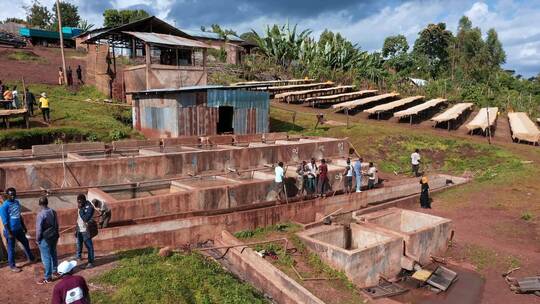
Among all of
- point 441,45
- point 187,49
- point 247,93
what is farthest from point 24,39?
point 441,45

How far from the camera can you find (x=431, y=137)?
26.8 metres

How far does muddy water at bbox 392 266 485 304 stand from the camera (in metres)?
11.7

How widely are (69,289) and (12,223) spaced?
407 centimetres

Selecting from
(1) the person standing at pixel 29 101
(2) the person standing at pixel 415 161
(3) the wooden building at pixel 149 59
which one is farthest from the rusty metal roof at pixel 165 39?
(2) the person standing at pixel 415 161

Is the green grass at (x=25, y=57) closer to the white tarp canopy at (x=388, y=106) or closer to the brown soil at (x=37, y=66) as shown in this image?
the brown soil at (x=37, y=66)

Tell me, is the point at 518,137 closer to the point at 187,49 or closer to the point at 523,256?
the point at 523,256

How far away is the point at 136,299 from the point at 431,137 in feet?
75.9

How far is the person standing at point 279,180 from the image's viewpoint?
1509cm

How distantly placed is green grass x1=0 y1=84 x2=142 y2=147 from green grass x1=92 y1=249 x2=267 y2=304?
11633 millimetres

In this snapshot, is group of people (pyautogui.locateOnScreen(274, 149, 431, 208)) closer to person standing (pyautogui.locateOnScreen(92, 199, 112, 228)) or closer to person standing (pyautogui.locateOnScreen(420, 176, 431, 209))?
person standing (pyautogui.locateOnScreen(420, 176, 431, 209))

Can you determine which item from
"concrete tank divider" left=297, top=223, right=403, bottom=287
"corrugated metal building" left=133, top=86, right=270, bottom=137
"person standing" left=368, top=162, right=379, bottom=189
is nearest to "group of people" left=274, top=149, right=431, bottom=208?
"person standing" left=368, top=162, right=379, bottom=189

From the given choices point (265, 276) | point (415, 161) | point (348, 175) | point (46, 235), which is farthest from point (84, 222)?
point (415, 161)

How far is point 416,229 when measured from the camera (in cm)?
1488

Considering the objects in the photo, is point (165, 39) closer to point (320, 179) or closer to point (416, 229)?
point (320, 179)
